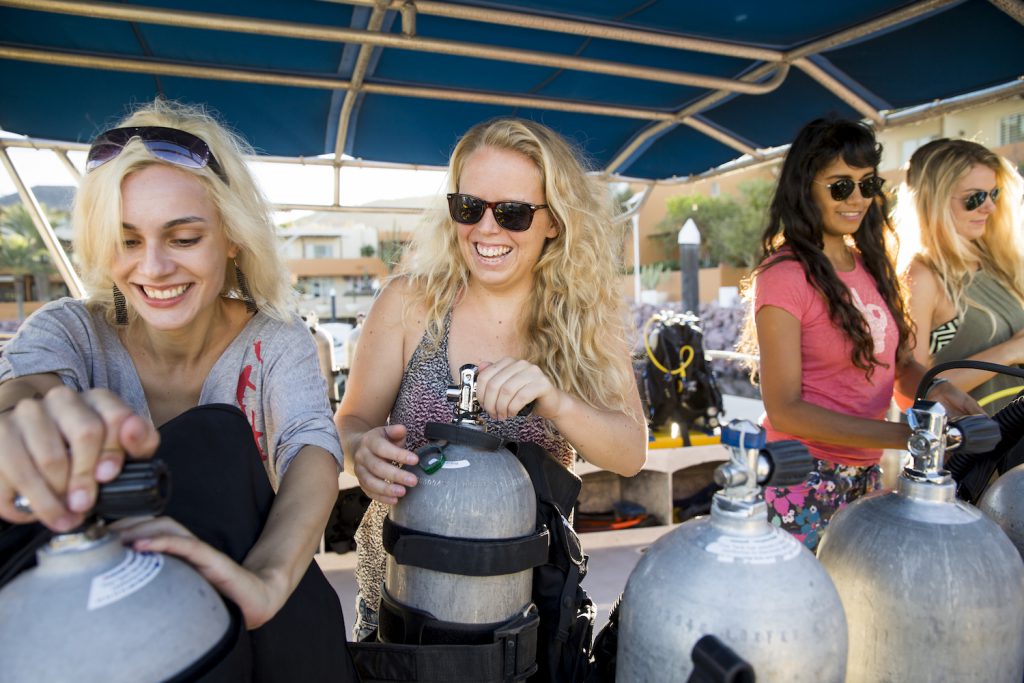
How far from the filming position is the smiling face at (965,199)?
243 cm

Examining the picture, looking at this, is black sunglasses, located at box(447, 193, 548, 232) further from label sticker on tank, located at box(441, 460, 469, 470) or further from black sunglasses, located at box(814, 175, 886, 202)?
black sunglasses, located at box(814, 175, 886, 202)

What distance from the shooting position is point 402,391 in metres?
1.75

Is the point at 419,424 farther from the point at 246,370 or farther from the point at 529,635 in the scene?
the point at 529,635

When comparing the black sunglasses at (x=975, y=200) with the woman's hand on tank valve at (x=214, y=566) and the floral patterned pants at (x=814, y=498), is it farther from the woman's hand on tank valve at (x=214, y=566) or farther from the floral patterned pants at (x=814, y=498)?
the woman's hand on tank valve at (x=214, y=566)

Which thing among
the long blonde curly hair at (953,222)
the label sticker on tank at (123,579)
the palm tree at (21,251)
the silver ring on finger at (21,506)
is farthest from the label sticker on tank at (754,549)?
the palm tree at (21,251)

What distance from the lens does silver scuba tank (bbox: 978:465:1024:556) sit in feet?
3.39

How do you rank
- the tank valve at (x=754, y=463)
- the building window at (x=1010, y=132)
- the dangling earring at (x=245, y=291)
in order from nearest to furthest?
the tank valve at (x=754, y=463) → the dangling earring at (x=245, y=291) → the building window at (x=1010, y=132)

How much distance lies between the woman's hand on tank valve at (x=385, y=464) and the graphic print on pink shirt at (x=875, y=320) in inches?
64.0

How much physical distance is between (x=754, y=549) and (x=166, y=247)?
1182mm

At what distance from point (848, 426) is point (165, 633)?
1.68m

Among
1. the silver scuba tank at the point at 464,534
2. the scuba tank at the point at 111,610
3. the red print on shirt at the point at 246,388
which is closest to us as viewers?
the scuba tank at the point at 111,610

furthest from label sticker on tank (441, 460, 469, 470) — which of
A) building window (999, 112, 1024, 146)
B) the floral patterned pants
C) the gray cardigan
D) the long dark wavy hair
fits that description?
building window (999, 112, 1024, 146)

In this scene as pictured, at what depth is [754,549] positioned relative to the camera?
732 millimetres

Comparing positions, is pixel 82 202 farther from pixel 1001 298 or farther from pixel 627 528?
pixel 627 528
